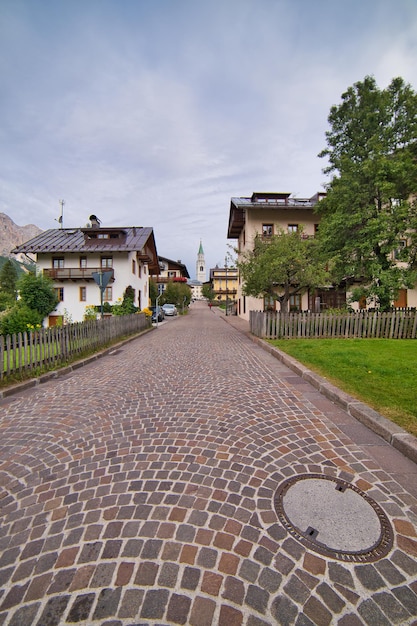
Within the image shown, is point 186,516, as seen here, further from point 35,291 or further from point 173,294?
point 173,294

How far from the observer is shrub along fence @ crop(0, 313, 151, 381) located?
600 centimetres

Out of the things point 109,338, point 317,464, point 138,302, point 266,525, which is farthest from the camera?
point 138,302

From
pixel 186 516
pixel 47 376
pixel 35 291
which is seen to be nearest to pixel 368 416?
pixel 186 516

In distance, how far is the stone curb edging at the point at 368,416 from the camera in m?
3.13

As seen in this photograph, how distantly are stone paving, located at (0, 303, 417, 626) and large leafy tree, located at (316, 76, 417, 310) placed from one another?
1137 centimetres

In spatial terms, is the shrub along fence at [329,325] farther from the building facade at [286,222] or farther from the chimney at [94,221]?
the chimney at [94,221]

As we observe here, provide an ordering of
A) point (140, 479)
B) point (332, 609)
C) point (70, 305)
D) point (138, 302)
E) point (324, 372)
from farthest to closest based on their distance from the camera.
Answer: point (138, 302) → point (70, 305) → point (324, 372) → point (140, 479) → point (332, 609)

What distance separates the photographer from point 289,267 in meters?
12.1

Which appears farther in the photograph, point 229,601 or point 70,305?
point 70,305

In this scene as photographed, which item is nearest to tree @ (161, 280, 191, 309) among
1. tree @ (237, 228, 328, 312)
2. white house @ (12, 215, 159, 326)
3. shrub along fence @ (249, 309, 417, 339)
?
white house @ (12, 215, 159, 326)

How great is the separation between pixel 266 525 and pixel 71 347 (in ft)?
25.8

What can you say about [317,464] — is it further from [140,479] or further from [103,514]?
[103,514]

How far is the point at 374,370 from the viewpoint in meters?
6.15

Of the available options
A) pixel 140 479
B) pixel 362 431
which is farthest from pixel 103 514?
pixel 362 431
